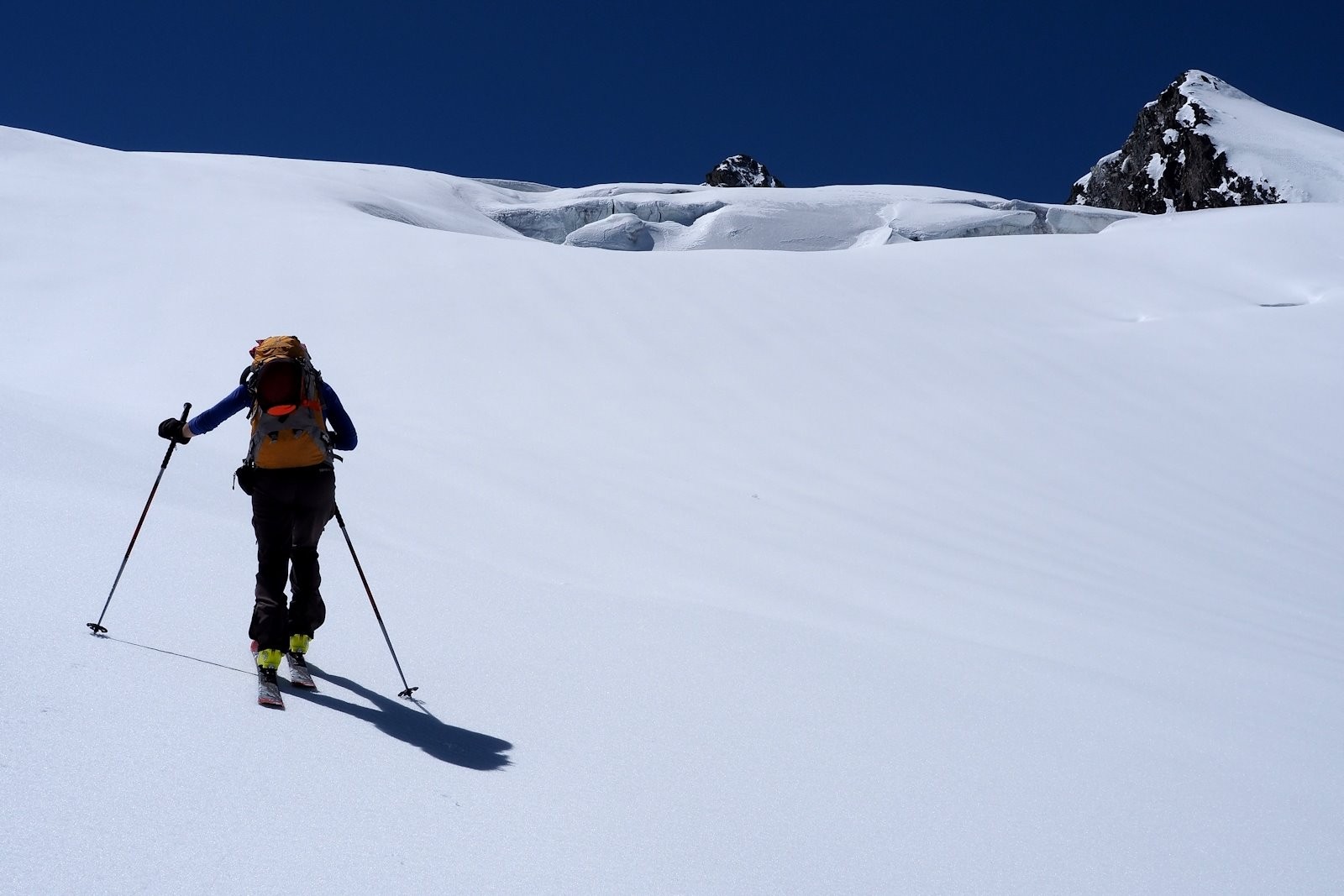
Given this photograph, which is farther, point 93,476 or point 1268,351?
point 1268,351

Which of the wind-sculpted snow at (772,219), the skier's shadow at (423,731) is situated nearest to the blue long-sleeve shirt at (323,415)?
the skier's shadow at (423,731)

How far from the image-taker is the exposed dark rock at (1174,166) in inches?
1802

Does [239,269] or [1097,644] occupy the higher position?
[239,269]

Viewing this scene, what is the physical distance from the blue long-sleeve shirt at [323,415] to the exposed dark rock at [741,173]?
58187 mm

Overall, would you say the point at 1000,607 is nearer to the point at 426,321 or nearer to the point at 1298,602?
the point at 1298,602

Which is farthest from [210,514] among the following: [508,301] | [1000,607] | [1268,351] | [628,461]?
[1268,351]

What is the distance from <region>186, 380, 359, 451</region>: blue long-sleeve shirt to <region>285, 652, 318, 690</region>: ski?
75 cm

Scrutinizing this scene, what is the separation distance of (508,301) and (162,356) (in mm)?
3914

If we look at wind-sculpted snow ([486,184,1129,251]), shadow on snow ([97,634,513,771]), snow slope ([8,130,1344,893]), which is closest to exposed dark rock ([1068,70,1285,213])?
wind-sculpted snow ([486,184,1129,251])

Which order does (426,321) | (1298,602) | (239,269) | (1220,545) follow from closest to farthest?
(1298,602)
(1220,545)
(426,321)
(239,269)

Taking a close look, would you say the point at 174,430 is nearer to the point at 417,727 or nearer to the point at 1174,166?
the point at 417,727

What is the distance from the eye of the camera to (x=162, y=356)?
10.3m

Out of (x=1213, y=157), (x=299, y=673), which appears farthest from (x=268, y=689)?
(x=1213, y=157)

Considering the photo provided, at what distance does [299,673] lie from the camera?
3436 millimetres
